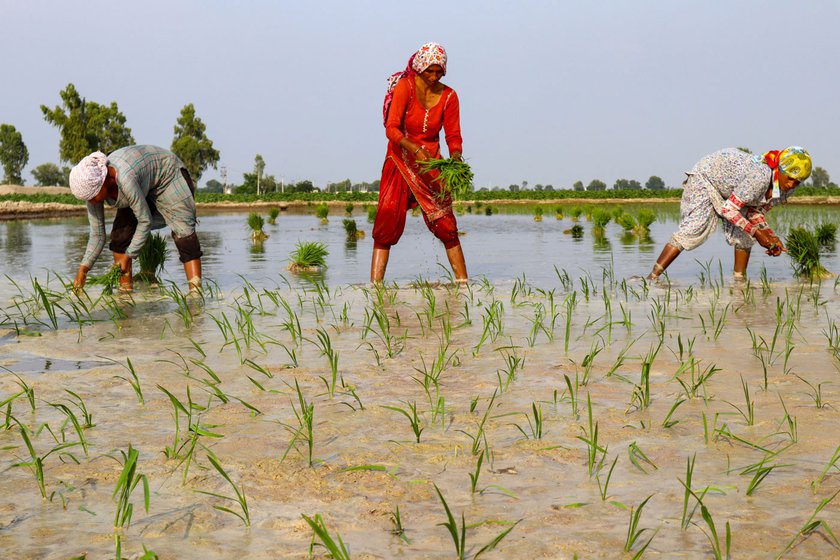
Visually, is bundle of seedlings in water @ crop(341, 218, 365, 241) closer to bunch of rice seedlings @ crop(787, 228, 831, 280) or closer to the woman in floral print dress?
the woman in floral print dress

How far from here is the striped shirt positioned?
6.10 metres

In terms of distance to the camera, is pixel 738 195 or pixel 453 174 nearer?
pixel 453 174

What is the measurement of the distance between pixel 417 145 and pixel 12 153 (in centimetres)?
9074

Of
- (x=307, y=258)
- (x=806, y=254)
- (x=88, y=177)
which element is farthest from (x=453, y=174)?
(x=806, y=254)

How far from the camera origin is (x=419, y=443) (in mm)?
2564

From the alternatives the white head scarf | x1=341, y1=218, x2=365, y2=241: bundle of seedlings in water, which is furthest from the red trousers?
x1=341, y1=218, x2=365, y2=241: bundle of seedlings in water

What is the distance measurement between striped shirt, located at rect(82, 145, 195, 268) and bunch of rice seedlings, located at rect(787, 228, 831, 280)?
5154 millimetres

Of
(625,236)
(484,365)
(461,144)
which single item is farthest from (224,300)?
(625,236)

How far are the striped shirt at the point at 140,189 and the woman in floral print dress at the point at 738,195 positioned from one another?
4026 mm

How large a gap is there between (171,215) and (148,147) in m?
0.54

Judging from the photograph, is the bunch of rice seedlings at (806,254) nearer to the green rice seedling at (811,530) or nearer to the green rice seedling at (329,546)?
the green rice seedling at (811,530)

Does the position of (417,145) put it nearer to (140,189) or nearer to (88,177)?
(140,189)

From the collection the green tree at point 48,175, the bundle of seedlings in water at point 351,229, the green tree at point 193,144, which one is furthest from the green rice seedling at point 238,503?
the green tree at point 48,175

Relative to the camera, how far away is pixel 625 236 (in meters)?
14.9
